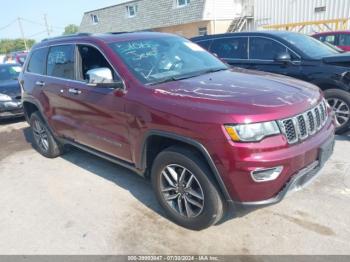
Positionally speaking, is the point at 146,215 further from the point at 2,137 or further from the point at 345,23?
the point at 345,23

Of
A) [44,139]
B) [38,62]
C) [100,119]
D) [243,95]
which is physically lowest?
[44,139]

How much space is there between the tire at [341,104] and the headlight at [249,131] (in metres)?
3.27

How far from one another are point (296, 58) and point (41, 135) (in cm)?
449

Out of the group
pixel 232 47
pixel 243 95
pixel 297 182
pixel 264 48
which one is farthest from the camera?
pixel 232 47

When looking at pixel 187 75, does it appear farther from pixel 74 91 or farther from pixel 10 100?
pixel 10 100

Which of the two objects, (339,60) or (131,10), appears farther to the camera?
(131,10)

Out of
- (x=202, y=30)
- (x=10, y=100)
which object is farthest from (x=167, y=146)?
(x=202, y=30)

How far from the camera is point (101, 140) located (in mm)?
3979

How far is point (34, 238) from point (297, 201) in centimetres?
276

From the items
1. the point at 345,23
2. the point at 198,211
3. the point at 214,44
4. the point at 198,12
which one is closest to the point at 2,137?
the point at 214,44

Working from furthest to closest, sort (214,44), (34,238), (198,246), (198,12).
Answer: (198,12) < (214,44) < (34,238) < (198,246)

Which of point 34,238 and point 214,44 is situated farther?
point 214,44

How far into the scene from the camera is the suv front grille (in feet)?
8.89

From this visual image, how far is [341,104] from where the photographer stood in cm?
534
